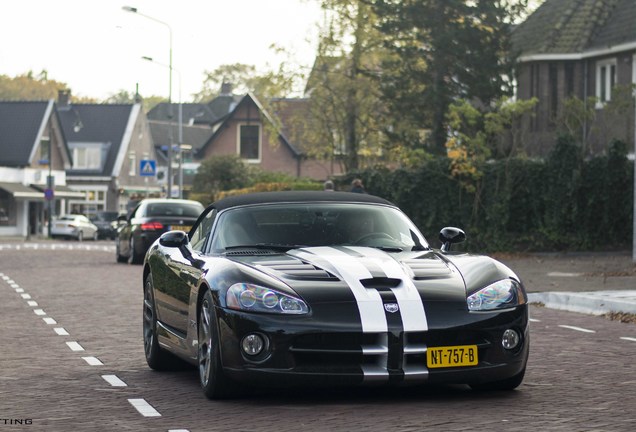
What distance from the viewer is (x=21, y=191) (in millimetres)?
85062

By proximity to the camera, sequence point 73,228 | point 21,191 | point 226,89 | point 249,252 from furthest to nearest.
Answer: point 226,89 < point 21,191 < point 73,228 < point 249,252

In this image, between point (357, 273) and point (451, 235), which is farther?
point (451, 235)

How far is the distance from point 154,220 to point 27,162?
5717 cm

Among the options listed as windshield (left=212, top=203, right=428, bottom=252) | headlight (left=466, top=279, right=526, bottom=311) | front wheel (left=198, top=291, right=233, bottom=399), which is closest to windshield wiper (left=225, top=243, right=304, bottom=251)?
windshield (left=212, top=203, right=428, bottom=252)

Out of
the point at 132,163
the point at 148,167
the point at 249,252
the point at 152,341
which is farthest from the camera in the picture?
the point at 132,163

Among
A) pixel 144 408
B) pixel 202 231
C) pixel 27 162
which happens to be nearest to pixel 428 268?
pixel 144 408

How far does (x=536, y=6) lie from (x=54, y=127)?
1763 inches

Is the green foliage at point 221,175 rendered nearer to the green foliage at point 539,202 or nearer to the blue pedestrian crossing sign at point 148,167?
the blue pedestrian crossing sign at point 148,167

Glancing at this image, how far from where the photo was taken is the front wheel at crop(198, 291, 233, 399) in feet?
30.0

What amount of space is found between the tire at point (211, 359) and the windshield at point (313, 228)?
0.92 meters

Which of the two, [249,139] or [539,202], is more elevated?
[249,139]

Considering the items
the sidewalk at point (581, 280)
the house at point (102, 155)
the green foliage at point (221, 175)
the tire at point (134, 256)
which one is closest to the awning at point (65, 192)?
the house at point (102, 155)

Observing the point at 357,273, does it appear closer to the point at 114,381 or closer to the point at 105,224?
the point at 114,381

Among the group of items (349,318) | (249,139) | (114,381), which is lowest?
(114,381)
